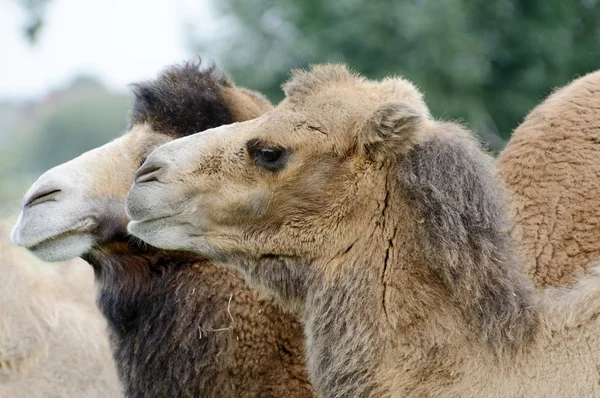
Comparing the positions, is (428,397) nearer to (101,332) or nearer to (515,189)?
(515,189)

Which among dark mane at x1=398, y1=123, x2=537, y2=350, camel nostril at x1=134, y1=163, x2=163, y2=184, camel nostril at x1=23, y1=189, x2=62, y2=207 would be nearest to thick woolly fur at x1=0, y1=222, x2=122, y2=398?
camel nostril at x1=23, y1=189, x2=62, y2=207

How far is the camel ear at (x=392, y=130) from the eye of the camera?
4012 mm

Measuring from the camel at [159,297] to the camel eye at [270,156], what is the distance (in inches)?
39.1

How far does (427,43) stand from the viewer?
13.4 m

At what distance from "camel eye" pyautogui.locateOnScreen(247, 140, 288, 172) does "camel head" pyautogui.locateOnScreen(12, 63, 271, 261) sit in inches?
44.3

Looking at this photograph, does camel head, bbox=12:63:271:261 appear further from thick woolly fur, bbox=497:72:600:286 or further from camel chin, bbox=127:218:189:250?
thick woolly fur, bbox=497:72:600:286

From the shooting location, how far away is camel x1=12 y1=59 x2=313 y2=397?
4895 mm

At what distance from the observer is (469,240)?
12.7 feet

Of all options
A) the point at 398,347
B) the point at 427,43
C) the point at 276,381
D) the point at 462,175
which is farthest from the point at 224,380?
the point at 427,43

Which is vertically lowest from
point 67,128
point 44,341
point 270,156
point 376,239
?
point 67,128

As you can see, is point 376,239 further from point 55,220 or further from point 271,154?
point 55,220

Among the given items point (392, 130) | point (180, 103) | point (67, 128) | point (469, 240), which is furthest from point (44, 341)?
point (67, 128)

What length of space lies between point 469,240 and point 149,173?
4.47 ft

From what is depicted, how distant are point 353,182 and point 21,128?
63.0m
